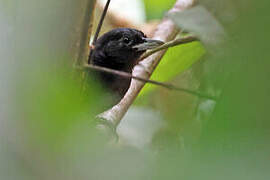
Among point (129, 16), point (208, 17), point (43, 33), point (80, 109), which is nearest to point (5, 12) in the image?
point (43, 33)

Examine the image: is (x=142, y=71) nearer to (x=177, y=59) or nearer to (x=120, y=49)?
(x=120, y=49)

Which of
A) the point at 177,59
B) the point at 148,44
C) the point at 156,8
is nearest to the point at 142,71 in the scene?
the point at 148,44

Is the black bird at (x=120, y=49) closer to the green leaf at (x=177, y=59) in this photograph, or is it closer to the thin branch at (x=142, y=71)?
the thin branch at (x=142, y=71)

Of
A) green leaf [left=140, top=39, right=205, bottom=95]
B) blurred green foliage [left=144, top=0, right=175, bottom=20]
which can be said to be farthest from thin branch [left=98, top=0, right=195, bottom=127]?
blurred green foliage [left=144, top=0, right=175, bottom=20]

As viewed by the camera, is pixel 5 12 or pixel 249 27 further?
pixel 5 12

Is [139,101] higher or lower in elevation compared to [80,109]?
lower

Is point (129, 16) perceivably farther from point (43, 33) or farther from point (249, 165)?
point (249, 165)

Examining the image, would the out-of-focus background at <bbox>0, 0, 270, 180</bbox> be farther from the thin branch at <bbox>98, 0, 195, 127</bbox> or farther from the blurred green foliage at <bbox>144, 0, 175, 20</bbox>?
the blurred green foliage at <bbox>144, 0, 175, 20</bbox>

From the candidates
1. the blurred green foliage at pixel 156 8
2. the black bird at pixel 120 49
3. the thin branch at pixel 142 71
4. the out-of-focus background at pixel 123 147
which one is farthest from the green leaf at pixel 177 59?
the blurred green foliage at pixel 156 8
